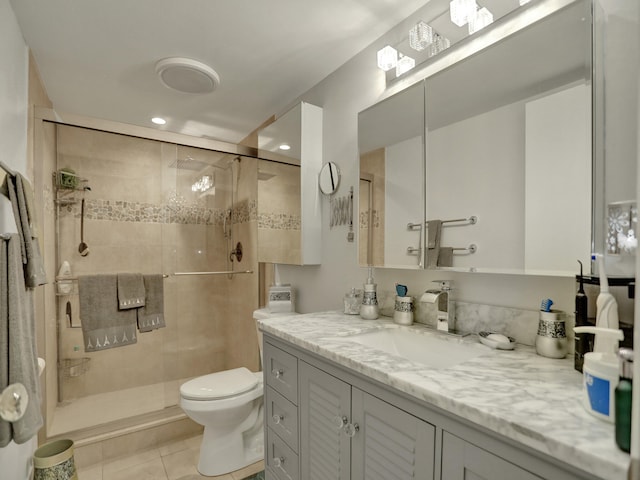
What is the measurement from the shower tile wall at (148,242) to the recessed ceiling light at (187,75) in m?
0.52

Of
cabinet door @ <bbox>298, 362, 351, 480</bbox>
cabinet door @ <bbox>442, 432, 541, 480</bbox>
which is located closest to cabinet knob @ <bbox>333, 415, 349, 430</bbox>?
cabinet door @ <bbox>298, 362, 351, 480</bbox>

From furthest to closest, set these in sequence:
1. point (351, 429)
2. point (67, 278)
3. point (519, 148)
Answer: point (67, 278) < point (519, 148) < point (351, 429)

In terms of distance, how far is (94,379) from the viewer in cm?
276

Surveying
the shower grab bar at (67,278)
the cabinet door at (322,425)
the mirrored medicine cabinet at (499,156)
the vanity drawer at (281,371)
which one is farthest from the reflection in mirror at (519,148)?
the shower grab bar at (67,278)

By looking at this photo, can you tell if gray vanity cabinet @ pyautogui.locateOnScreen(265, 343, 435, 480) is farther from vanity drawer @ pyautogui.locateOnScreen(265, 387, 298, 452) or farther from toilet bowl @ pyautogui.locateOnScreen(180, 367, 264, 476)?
→ toilet bowl @ pyautogui.locateOnScreen(180, 367, 264, 476)

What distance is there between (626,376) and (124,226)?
10.3 ft

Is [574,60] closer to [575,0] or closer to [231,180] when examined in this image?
[575,0]

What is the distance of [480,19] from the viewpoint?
4.21ft

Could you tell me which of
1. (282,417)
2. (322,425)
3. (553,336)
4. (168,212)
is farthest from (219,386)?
(553,336)

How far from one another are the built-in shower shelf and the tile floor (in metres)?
0.82

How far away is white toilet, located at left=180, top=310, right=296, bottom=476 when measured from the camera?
75.4 inches

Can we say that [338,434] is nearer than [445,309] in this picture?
Yes

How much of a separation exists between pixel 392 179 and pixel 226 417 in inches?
64.2

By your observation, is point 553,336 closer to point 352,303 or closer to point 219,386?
point 352,303
